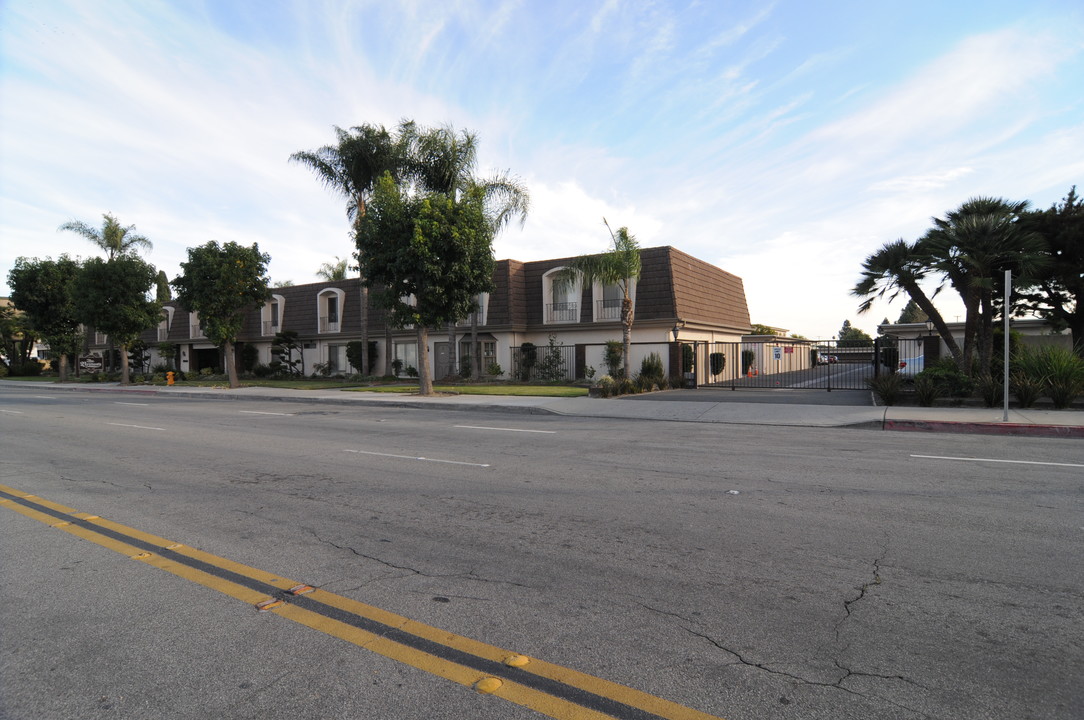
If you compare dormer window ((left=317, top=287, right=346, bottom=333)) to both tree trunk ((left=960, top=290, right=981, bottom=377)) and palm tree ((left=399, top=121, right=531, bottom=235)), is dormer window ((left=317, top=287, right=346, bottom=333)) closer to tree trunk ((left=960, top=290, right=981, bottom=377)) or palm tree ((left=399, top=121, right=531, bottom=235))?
palm tree ((left=399, top=121, right=531, bottom=235))

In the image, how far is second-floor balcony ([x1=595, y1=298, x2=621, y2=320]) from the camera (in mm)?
28359

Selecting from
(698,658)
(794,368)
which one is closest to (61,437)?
(698,658)

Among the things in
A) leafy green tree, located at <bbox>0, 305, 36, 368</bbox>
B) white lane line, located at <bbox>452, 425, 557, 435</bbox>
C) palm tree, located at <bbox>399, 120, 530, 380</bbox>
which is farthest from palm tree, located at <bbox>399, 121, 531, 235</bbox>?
leafy green tree, located at <bbox>0, 305, 36, 368</bbox>

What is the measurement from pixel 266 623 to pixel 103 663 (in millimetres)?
818

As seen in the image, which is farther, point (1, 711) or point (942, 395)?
point (942, 395)

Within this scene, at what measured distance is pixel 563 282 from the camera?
26719mm

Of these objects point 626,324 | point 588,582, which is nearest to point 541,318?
point 626,324

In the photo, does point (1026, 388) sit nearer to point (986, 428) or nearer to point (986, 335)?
point (986, 335)

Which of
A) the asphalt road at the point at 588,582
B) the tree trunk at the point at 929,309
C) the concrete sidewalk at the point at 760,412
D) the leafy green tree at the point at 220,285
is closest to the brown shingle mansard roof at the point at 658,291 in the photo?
the concrete sidewalk at the point at 760,412

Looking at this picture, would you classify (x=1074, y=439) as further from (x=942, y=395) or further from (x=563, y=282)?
(x=563, y=282)

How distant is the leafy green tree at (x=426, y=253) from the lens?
2128 centimetres

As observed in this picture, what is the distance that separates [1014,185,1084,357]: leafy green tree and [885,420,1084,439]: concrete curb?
10656mm

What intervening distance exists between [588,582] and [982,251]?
1696cm

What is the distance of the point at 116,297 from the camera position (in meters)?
35.9
